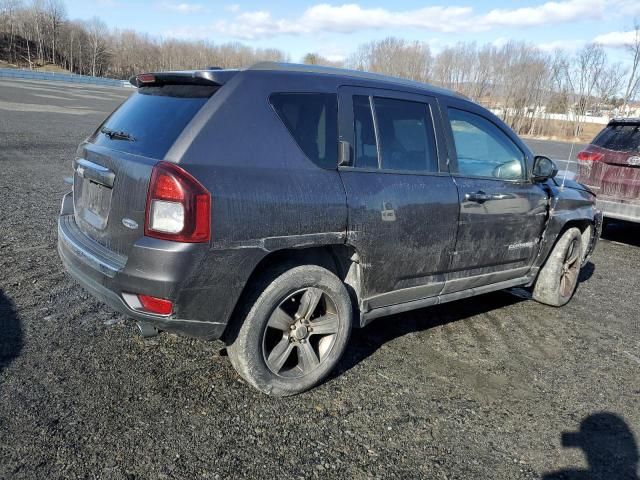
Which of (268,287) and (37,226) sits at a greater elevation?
(268,287)

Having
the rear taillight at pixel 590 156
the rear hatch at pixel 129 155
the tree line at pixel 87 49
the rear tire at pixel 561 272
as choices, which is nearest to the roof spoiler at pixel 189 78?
the rear hatch at pixel 129 155

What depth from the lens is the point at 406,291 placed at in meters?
3.63

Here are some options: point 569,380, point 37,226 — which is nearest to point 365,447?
point 569,380

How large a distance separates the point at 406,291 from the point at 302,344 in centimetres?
90

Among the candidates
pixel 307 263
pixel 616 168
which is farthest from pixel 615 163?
pixel 307 263

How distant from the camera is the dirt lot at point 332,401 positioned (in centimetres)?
258

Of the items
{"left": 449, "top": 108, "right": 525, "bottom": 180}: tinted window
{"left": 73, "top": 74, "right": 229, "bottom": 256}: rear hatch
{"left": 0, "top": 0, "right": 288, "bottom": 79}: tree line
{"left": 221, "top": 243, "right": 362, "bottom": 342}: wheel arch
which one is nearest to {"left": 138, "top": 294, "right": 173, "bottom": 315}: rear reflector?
{"left": 73, "top": 74, "right": 229, "bottom": 256}: rear hatch

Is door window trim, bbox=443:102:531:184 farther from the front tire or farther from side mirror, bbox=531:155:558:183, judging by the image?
the front tire

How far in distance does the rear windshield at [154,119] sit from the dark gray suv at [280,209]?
0.01m

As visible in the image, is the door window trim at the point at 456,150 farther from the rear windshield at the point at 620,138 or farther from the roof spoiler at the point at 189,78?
the rear windshield at the point at 620,138

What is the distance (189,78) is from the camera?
3.03m

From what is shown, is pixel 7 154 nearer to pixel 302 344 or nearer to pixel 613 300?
pixel 302 344

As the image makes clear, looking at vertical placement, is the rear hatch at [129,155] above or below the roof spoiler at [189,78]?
below

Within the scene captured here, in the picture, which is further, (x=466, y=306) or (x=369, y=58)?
(x=369, y=58)
